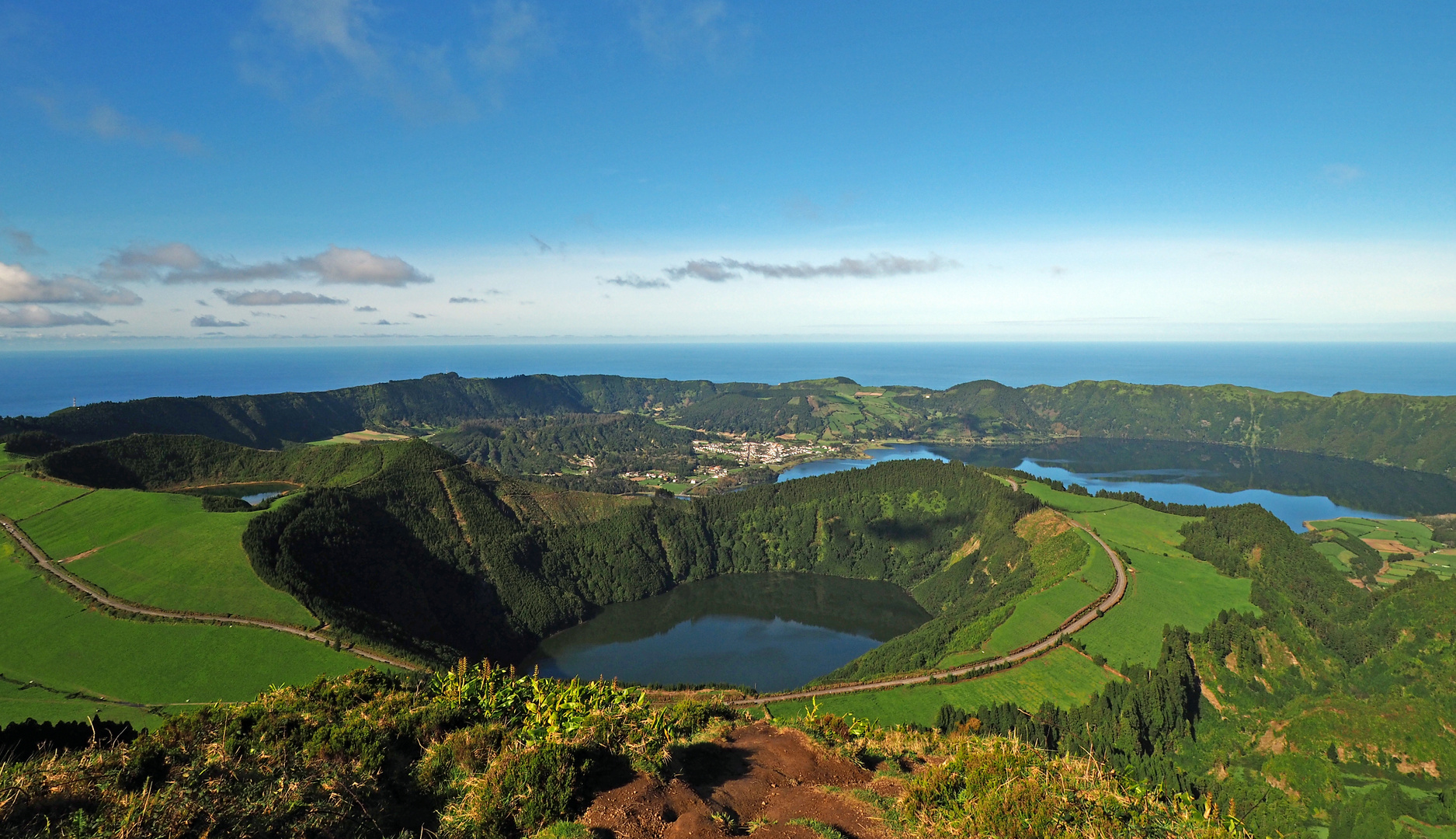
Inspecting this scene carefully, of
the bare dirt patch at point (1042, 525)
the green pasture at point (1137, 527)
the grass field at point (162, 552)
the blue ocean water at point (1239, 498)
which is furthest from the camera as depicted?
the blue ocean water at point (1239, 498)

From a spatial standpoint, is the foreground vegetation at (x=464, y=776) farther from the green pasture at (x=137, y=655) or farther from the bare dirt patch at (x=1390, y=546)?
the bare dirt patch at (x=1390, y=546)

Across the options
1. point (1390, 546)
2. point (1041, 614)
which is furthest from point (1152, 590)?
point (1390, 546)

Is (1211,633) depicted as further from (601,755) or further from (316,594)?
(316,594)

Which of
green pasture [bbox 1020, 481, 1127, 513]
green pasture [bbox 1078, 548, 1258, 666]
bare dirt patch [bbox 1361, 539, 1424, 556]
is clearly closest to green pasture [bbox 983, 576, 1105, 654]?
green pasture [bbox 1078, 548, 1258, 666]

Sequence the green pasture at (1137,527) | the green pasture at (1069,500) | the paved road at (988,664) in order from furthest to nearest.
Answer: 1. the green pasture at (1069,500)
2. the green pasture at (1137,527)
3. the paved road at (988,664)

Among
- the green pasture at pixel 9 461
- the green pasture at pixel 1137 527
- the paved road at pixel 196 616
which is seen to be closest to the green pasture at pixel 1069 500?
the green pasture at pixel 1137 527

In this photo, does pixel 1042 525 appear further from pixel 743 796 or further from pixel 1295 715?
pixel 743 796

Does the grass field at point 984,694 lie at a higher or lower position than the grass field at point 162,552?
lower

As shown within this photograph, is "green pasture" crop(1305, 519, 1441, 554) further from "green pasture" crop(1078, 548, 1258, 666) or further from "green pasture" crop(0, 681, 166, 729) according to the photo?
"green pasture" crop(0, 681, 166, 729)
